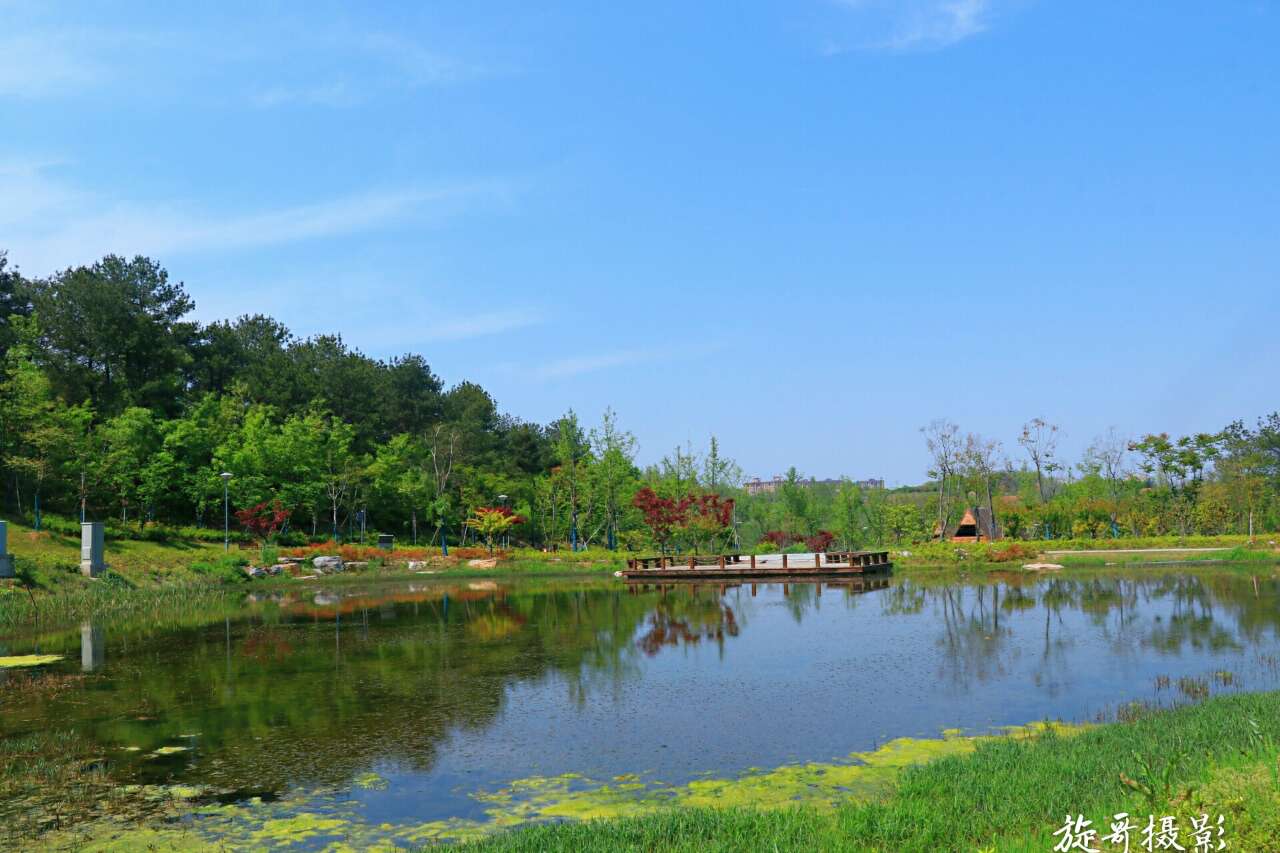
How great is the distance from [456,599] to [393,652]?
14.7 metres

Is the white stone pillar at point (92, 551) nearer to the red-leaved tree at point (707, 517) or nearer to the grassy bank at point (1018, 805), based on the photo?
the red-leaved tree at point (707, 517)

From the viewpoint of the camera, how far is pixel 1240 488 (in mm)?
53656

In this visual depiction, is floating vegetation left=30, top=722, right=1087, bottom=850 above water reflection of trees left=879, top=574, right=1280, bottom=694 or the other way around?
above

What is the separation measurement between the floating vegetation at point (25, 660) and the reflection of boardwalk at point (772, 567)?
2847cm

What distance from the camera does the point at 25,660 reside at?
75.3ft

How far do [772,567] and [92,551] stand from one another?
32397 mm

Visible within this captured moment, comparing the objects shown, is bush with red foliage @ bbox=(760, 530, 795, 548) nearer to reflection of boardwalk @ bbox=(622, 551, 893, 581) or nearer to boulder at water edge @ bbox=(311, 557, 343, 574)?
reflection of boardwalk @ bbox=(622, 551, 893, 581)

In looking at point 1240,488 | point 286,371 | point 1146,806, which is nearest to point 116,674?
point 1146,806

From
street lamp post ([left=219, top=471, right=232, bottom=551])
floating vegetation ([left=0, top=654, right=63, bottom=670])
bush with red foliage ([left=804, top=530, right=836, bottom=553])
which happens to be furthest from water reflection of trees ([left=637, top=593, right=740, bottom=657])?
street lamp post ([left=219, top=471, right=232, bottom=551])

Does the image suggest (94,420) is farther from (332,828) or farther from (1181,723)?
(1181,723)

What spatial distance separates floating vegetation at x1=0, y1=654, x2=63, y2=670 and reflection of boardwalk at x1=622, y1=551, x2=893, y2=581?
93.4 ft

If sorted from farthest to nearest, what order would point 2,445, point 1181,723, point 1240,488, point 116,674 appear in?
point 1240,488
point 2,445
point 116,674
point 1181,723

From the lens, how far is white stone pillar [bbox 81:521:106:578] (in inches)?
1517

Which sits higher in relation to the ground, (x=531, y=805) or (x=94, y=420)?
(x=94, y=420)
